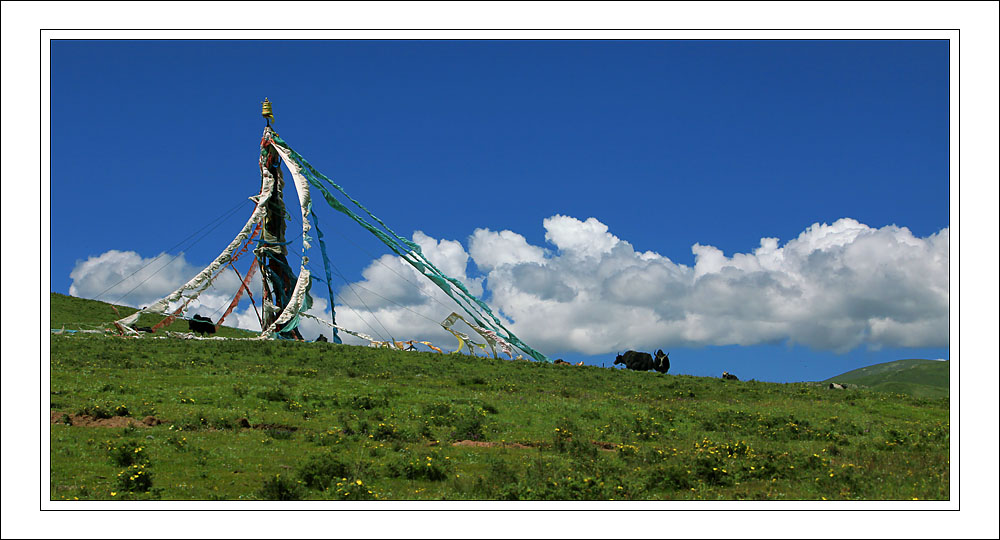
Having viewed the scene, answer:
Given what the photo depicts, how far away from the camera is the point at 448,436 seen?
22.8 meters

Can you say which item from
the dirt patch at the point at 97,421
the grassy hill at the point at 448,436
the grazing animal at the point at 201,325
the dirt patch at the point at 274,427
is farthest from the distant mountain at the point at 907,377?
the grazing animal at the point at 201,325

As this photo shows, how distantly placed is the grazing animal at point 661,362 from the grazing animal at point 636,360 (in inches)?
9.9

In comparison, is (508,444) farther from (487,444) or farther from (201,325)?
(201,325)

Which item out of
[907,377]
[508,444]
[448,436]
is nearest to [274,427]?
[448,436]

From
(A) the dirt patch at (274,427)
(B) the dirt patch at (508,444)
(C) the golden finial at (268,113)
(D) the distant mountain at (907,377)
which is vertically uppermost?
(C) the golden finial at (268,113)


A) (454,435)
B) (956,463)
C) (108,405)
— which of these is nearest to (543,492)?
(454,435)

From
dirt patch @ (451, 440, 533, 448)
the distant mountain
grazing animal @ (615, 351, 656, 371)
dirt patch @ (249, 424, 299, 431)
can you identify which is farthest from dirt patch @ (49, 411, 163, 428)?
the distant mountain

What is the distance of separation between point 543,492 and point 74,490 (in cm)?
1020

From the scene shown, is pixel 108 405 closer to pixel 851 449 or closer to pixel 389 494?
pixel 389 494

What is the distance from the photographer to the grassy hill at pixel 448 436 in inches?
672

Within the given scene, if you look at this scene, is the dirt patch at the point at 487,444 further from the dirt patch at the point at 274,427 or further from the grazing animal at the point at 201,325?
the grazing animal at the point at 201,325

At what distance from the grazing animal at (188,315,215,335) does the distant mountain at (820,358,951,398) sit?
1586 inches

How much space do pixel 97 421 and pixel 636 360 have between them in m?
35.6

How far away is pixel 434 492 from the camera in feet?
55.4
